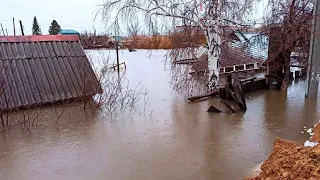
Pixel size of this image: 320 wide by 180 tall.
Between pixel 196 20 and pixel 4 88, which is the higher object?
pixel 196 20

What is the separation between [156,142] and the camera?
5840mm

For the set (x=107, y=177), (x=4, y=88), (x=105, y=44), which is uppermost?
(x=105, y=44)

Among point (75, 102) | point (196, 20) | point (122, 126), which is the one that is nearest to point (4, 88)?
point (75, 102)

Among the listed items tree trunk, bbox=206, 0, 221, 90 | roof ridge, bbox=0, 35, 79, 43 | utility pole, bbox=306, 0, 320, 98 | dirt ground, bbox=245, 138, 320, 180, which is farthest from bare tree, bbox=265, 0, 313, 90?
dirt ground, bbox=245, 138, 320, 180

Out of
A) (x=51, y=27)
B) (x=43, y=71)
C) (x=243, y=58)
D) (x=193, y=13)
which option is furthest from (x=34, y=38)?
(x=51, y=27)

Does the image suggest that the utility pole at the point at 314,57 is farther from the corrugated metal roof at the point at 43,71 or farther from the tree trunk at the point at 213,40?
the corrugated metal roof at the point at 43,71

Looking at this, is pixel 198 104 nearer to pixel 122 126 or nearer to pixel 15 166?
pixel 122 126

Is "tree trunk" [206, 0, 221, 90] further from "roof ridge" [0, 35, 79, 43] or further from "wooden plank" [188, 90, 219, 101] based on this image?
"roof ridge" [0, 35, 79, 43]

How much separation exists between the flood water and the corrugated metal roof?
0.74 metres

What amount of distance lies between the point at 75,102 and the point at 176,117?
10.9ft

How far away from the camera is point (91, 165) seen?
485 centimetres

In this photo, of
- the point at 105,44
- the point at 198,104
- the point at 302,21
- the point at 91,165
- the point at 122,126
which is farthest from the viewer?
the point at 105,44

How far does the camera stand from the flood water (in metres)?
4.64

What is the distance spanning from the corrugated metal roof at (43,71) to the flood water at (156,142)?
74 centimetres
